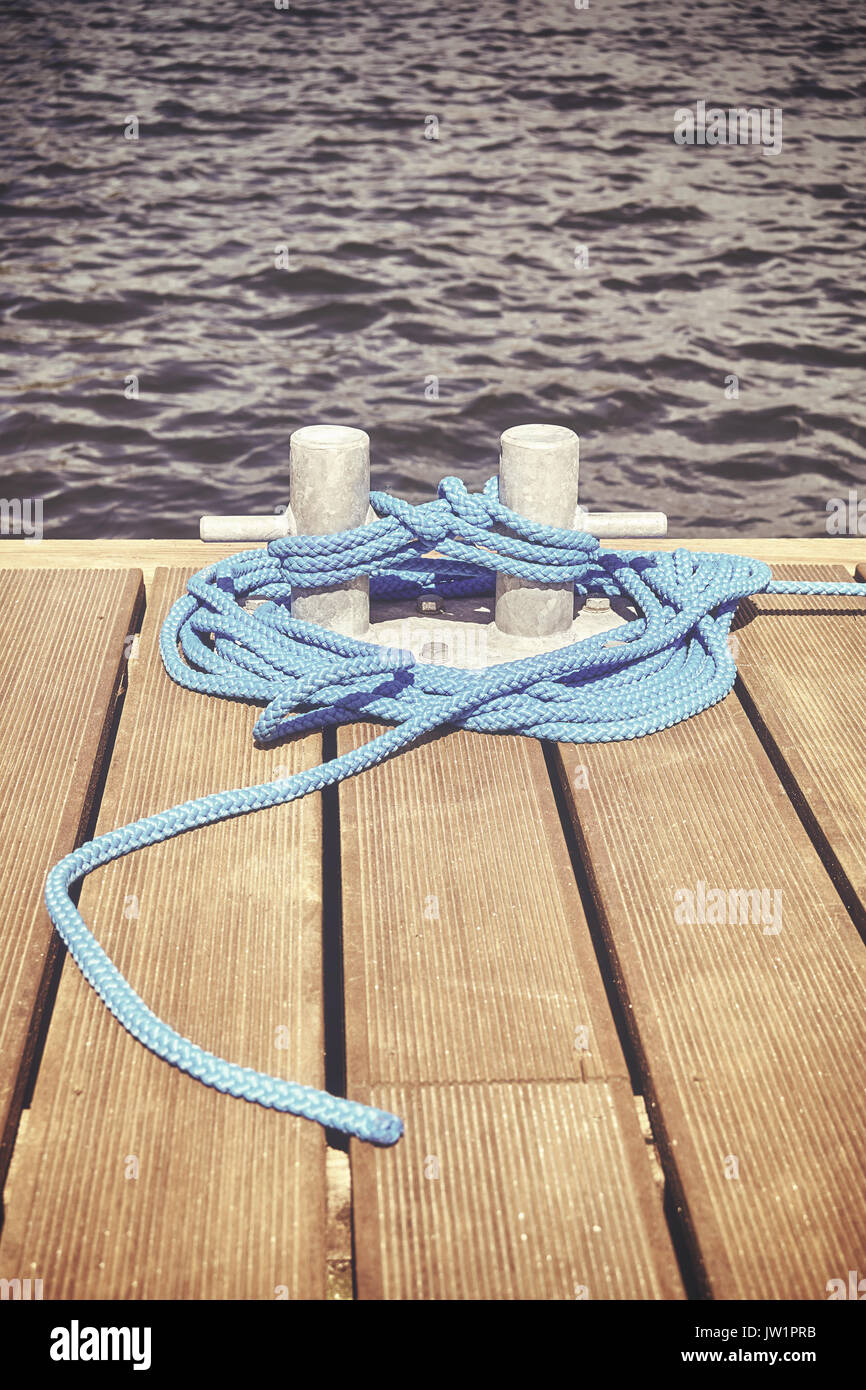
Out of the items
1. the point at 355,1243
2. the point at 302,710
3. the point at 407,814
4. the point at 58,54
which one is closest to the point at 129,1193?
the point at 355,1243

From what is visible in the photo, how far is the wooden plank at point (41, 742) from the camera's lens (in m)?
1.48

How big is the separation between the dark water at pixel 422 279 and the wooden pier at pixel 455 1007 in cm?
340

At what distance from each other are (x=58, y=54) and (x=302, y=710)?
41.2 feet

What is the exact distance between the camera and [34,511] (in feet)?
17.0
